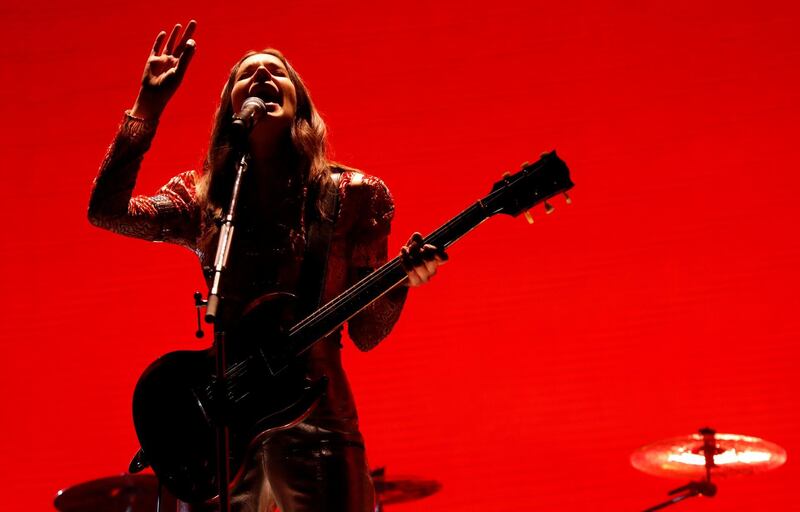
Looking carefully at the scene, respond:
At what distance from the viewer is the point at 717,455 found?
163 inches

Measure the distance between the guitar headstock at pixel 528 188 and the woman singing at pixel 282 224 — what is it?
0.20 m

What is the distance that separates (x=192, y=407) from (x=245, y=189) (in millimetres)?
490

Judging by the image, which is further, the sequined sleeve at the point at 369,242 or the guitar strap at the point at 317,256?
the sequined sleeve at the point at 369,242

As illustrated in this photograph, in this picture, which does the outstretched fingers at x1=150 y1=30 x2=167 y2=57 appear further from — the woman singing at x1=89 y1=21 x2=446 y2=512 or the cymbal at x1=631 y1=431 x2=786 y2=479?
the cymbal at x1=631 y1=431 x2=786 y2=479

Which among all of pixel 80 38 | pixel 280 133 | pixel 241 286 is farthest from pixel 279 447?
pixel 80 38

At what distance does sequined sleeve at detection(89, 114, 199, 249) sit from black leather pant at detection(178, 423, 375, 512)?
561 millimetres

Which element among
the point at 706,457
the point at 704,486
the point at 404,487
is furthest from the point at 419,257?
the point at 704,486

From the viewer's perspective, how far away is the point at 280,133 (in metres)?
2.32

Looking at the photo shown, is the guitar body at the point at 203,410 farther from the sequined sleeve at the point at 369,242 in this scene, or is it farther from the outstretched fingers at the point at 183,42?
the outstretched fingers at the point at 183,42

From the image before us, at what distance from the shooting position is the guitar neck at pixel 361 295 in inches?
81.2

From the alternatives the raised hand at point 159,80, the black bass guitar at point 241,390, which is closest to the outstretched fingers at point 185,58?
the raised hand at point 159,80

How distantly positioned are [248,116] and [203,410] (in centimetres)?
57

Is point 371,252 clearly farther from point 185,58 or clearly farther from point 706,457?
point 706,457

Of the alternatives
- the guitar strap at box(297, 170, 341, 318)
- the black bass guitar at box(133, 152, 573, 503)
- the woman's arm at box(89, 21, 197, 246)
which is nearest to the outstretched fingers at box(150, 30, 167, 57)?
the woman's arm at box(89, 21, 197, 246)
